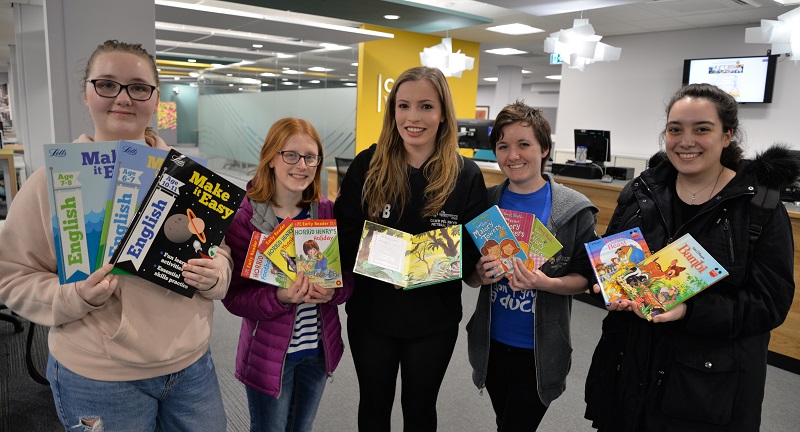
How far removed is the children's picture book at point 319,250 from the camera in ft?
5.22

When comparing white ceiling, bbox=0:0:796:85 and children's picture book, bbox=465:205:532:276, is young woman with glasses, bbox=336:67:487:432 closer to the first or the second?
children's picture book, bbox=465:205:532:276

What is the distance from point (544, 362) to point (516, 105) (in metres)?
0.93

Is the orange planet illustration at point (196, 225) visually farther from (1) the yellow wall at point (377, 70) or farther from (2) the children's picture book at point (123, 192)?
(1) the yellow wall at point (377, 70)

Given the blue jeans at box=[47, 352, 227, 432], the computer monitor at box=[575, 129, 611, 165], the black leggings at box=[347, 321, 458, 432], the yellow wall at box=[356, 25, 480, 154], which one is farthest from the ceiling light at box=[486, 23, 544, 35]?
the blue jeans at box=[47, 352, 227, 432]

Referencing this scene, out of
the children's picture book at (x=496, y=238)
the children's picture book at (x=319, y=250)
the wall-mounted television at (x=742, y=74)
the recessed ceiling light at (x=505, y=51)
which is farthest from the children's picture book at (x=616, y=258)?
the recessed ceiling light at (x=505, y=51)

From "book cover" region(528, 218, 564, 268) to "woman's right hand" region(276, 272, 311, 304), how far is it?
755 millimetres

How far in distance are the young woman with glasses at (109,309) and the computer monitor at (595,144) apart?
5.43 metres

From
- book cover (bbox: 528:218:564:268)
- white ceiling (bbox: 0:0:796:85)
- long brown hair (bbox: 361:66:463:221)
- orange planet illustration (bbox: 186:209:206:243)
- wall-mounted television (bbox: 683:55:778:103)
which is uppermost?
white ceiling (bbox: 0:0:796:85)

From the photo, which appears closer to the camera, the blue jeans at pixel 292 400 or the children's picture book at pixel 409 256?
the children's picture book at pixel 409 256

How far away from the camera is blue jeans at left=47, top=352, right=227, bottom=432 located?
4.16ft

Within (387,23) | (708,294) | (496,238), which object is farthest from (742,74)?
(496,238)

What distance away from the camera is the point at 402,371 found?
1.78 meters

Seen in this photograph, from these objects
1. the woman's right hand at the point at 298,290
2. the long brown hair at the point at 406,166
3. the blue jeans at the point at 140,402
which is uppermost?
the long brown hair at the point at 406,166

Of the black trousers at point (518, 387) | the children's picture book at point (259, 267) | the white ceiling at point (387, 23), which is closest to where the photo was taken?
the children's picture book at point (259, 267)
